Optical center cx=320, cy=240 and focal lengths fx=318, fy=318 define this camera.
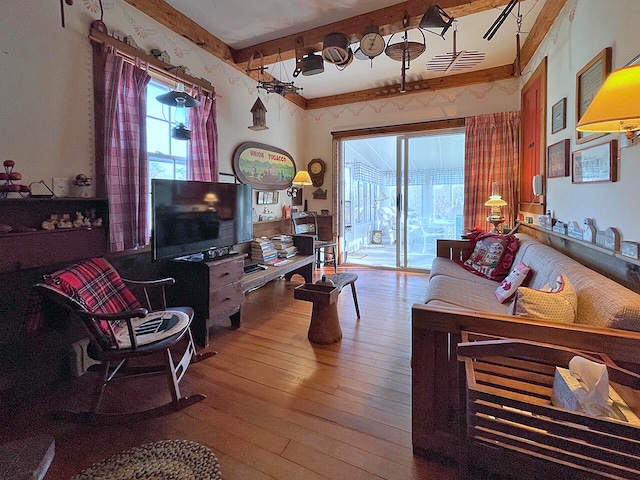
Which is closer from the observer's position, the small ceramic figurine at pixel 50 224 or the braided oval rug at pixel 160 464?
the braided oval rug at pixel 160 464

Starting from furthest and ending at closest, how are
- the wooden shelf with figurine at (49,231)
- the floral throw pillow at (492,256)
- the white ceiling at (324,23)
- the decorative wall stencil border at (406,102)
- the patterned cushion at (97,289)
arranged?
1. the decorative wall stencil border at (406,102)
2. the floral throw pillow at (492,256)
3. the white ceiling at (324,23)
4. the wooden shelf with figurine at (49,231)
5. the patterned cushion at (97,289)

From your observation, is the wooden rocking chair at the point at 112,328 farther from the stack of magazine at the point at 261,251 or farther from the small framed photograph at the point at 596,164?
the small framed photograph at the point at 596,164

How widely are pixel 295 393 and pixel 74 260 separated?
174 centimetres

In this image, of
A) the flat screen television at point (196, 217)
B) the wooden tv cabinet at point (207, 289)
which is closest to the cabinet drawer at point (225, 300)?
the wooden tv cabinet at point (207, 289)

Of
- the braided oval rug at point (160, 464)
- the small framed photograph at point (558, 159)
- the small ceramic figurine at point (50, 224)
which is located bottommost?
the braided oval rug at point (160, 464)

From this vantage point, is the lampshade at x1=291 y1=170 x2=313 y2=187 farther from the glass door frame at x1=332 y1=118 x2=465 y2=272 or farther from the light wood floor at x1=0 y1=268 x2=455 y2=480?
the light wood floor at x1=0 y1=268 x2=455 y2=480

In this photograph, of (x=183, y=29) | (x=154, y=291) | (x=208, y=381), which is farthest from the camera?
(x=183, y=29)

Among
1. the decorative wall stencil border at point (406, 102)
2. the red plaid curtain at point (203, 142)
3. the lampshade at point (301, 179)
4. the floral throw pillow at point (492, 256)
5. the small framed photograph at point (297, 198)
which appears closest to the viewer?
the floral throw pillow at point (492, 256)

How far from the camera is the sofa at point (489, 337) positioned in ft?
3.80

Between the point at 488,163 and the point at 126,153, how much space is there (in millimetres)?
4345

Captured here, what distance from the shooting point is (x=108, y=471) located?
138cm

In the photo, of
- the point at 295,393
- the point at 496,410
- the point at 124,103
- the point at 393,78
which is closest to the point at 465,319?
the point at 496,410

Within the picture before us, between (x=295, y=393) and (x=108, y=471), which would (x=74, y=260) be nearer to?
(x=108, y=471)

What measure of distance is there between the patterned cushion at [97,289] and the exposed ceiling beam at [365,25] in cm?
285
